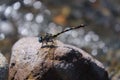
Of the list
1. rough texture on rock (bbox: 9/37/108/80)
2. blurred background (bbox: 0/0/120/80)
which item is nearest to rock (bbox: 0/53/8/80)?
rough texture on rock (bbox: 9/37/108/80)

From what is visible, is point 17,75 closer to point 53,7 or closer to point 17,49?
point 17,49

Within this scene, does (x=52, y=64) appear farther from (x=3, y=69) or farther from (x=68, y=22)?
(x=68, y=22)

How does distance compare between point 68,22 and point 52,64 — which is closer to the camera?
point 52,64

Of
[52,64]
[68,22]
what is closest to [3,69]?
[52,64]

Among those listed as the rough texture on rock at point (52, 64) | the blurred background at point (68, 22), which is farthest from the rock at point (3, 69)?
the blurred background at point (68, 22)

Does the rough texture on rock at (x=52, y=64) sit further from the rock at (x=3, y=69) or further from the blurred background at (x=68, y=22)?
the blurred background at (x=68, y=22)

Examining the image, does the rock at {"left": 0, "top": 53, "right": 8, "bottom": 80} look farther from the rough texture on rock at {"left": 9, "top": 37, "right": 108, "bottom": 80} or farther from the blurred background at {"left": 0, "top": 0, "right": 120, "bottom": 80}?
the blurred background at {"left": 0, "top": 0, "right": 120, "bottom": 80}
